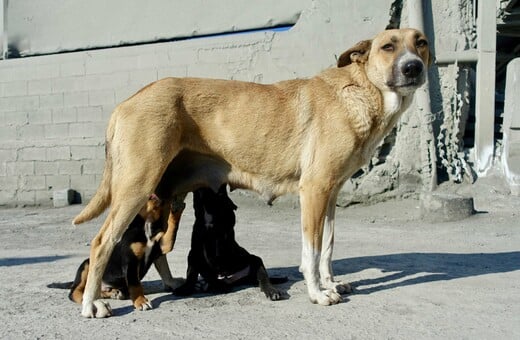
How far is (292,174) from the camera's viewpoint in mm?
3775

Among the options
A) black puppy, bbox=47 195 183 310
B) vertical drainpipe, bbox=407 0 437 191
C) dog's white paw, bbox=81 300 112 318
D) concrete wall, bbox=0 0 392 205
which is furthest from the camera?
concrete wall, bbox=0 0 392 205

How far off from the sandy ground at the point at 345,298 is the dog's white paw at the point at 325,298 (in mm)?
51

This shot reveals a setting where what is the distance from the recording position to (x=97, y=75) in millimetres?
9633

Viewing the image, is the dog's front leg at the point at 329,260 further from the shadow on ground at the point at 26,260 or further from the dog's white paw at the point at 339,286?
the shadow on ground at the point at 26,260

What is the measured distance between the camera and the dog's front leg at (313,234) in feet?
11.5

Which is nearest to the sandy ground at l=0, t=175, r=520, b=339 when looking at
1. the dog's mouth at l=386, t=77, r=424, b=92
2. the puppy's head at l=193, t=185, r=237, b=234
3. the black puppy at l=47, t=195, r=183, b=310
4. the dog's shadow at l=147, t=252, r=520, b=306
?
the dog's shadow at l=147, t=252, r=520, b=306

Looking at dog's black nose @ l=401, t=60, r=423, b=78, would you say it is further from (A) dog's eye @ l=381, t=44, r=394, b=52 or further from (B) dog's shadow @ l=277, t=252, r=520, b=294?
(B) dog's shadow @ l=277, t=252, r=520, b=294

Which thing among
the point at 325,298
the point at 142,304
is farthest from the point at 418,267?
the point at 142,304

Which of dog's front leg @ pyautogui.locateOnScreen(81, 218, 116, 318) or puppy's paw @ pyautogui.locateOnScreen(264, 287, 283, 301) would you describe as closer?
dog's front leg @ pyautogui.locateOnScreen(81, 218, 116, 318)

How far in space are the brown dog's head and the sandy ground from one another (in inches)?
56.9

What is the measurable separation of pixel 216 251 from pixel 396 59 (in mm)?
1872

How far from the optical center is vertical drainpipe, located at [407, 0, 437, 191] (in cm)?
802

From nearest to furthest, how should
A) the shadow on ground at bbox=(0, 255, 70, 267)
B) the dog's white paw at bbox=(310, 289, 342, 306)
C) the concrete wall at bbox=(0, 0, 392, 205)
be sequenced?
the dog's white paw at bbox=(310, 289, 342, 306) → the shadow on ground at bbox=(0, 255, 70, 267) → the concrete wall at bbox=(0, 0, 392, 205)

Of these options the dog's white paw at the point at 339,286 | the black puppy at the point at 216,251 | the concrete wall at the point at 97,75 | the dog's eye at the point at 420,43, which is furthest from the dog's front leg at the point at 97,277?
the concrete wall at the point at 97,75
